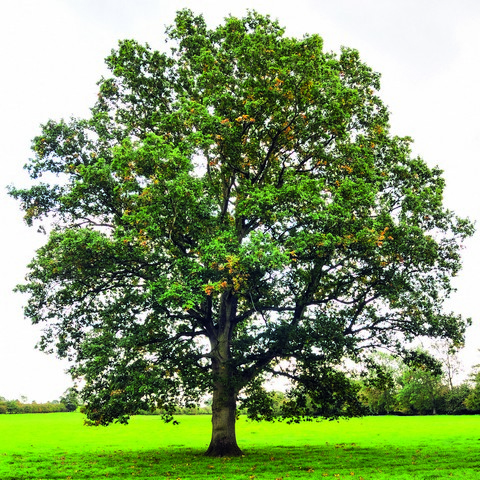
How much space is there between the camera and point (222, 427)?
23250 millimetres

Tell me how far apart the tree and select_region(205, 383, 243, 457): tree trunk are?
0.09 metres

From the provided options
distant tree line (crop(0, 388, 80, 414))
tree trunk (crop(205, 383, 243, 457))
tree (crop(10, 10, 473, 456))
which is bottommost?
distant tree line (crop(0, 388, 80, 414))

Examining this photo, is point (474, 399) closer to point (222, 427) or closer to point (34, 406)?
point (222, 427)

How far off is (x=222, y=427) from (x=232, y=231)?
34.2ft

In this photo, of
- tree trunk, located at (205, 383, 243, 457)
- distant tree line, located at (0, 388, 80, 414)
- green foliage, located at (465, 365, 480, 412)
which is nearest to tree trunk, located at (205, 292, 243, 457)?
tree trunk, located at (205, 383, 243, 457)

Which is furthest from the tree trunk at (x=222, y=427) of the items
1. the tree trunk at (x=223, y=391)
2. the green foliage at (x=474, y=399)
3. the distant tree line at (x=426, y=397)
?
the green foliage at (x=474, y=399)

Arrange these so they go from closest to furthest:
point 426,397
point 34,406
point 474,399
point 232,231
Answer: point 232,231, point 474,399, point 426,397, point 34,406

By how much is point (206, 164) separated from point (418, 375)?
231 feet

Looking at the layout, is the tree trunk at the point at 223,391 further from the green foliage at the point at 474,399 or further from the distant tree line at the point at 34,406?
the distant tree line at the point at 34,406

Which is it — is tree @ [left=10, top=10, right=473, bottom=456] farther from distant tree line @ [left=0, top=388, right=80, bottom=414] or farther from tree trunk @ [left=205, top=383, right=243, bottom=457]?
distant tree line @ [left=0, top=388, right=80, bottom=414]

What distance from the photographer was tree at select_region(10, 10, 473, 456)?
19.5 metres

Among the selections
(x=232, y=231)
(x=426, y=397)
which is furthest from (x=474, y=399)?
(x=232, y=231)

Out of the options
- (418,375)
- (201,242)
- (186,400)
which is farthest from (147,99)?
(418,375)

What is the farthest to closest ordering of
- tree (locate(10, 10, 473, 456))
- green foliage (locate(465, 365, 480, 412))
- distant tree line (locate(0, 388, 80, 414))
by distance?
distant tree line (locate(0, 388, 80, 414)) → green foliage (locate(465, 365, 480, 412)) → tree (locate(10, 10, 473, 456))
